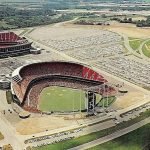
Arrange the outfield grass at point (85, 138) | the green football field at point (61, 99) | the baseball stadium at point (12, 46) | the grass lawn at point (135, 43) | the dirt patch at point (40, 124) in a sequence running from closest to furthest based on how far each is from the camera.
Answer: the outfield grass at point (85, 138) < the dirt patch at point (40, 124) < the green football field at point (61, 99) < the baseball stadium at point (12, 46) < the grass lawn at point (135, 43)

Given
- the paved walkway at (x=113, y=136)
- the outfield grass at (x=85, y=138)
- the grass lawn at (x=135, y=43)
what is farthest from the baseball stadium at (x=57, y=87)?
the grass lawn at (x=135, y=43)

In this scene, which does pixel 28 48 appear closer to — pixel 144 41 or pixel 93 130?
pixel 144 41

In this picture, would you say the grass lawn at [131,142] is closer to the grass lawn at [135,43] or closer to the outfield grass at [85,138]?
the outfield grass at [85,138]

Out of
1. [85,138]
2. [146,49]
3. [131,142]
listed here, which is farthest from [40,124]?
[146,49]

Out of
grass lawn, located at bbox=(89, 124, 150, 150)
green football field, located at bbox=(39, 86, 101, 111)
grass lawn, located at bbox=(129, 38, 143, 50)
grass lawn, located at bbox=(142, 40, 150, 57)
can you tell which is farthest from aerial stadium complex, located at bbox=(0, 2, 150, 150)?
grass lawn, located at bbox=(129, 38, 143, 50)

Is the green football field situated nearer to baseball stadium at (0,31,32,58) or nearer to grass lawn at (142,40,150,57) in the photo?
baseball stadium at (0,31,32,58)
